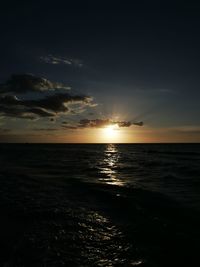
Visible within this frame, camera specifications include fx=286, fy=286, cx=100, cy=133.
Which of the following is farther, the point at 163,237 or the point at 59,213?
the point at 59,213

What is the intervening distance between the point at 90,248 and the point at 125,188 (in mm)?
10878

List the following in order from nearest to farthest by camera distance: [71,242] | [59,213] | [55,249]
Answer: [55,249] → [71,242] → [59,213]

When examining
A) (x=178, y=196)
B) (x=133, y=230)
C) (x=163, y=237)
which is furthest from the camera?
(x=178, y=196)

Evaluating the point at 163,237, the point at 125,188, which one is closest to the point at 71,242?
the point at 163,237

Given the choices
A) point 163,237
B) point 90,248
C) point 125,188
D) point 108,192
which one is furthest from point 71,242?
point 125,188

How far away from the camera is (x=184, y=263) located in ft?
23.6

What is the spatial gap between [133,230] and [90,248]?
227 centimetres

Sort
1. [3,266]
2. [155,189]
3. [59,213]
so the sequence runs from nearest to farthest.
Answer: [3,266]
[59,213]
[155,189]

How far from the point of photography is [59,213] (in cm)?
1170

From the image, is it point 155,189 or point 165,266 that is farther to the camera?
point 155,189

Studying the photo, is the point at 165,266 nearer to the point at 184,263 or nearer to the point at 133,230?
the point at 184,263

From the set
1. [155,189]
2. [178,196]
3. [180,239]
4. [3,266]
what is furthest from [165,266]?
[155,189]

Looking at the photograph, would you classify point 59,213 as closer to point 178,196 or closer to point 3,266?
point 3,266

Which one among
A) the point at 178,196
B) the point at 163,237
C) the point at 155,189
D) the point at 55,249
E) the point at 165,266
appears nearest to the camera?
the point at 165,266
